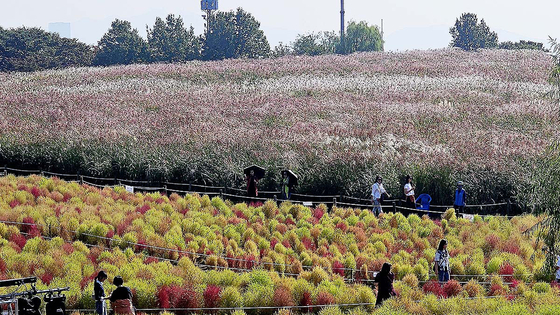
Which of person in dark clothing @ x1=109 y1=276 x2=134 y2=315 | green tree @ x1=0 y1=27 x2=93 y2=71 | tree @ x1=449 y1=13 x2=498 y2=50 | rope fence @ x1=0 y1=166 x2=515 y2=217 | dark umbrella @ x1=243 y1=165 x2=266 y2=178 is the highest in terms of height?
tree @ x1=449 y1=13 x2=498 y2=50

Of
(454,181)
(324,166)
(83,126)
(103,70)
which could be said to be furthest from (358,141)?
(103,70)

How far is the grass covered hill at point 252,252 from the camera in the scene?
49.0 ft

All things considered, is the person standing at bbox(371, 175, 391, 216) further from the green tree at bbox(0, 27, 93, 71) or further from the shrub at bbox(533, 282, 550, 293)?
the green tree at bbox(0, 27, 93, 71)

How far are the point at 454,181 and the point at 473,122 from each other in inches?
492

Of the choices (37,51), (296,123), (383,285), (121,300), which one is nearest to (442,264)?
(383,285)

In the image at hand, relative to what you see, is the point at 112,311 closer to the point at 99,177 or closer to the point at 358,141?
the point at 99,177

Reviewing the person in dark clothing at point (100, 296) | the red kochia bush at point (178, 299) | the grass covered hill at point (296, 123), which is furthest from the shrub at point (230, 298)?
the grass covered hill at point (296, 123)

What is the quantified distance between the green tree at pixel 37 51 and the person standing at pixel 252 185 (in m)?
55.8

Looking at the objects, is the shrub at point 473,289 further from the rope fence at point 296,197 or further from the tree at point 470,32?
the tree at point 470,32

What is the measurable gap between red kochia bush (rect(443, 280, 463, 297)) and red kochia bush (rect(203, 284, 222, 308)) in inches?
174

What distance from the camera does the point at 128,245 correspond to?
18.8 m

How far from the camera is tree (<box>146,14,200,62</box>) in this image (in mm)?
80125

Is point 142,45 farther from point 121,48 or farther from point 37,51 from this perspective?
point 37,51

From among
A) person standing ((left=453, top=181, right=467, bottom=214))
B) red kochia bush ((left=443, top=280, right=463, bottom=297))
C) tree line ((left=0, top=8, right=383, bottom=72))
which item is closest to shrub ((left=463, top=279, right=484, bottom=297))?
red kochia bush ((left=443, top=280, right=463, bottom=297))
